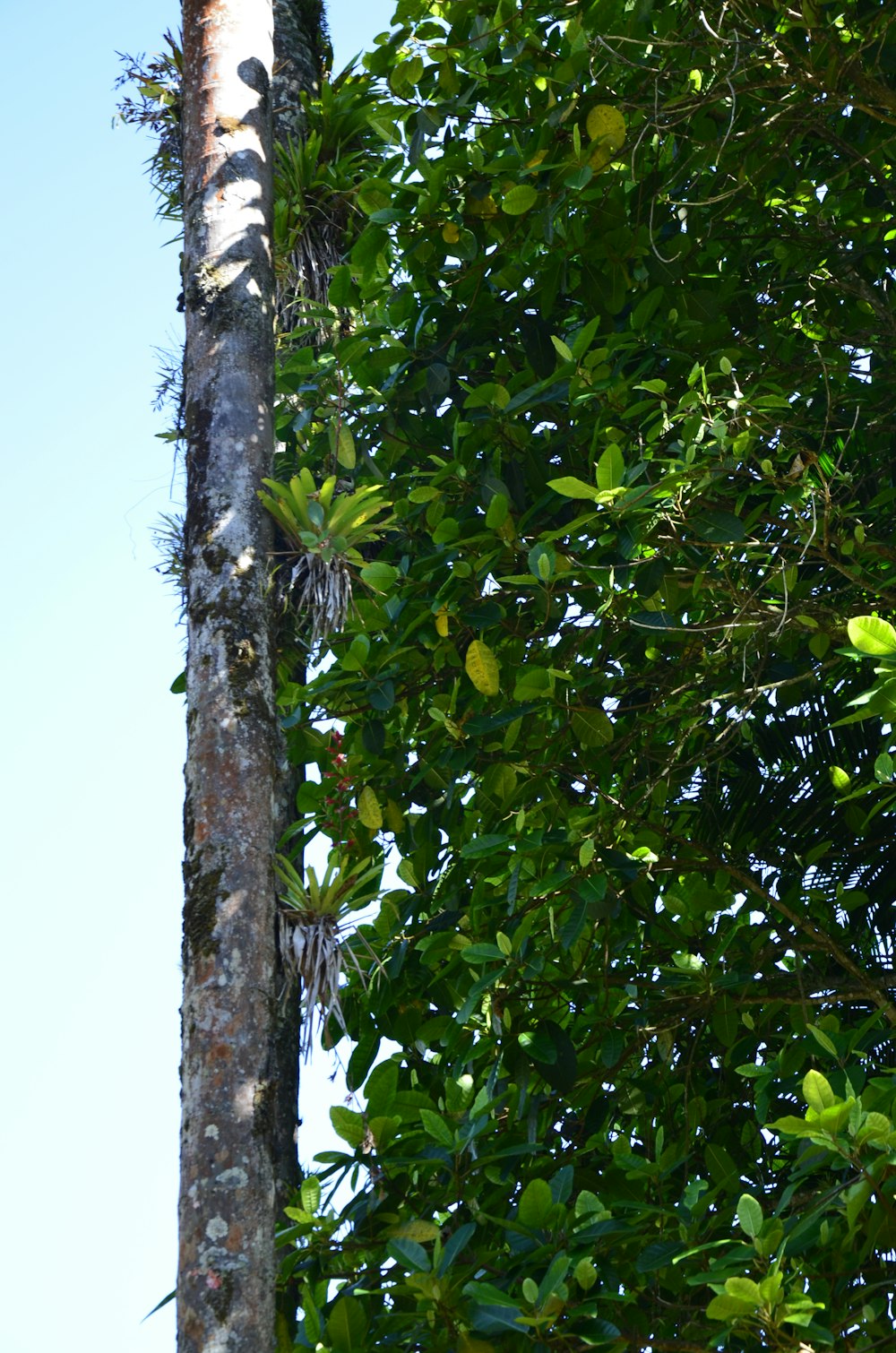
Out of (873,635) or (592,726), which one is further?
(592,726)

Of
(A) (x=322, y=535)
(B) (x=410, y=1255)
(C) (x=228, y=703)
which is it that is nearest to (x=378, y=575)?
(A) (x=322, y=535)

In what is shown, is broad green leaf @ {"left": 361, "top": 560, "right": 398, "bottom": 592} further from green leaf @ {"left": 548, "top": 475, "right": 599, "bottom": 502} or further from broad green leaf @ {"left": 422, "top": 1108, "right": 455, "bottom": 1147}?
broad green leaf @ {"left": 422, "top": 1108, "right": 455, "bottom": 1147}

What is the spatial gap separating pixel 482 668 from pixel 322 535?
1.74 feet

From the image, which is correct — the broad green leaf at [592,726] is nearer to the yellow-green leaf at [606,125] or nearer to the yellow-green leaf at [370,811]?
the yellow-green leaf at [370,811]

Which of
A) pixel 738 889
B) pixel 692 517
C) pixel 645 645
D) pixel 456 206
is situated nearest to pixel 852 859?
pixel 738 889

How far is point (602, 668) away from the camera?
387cm

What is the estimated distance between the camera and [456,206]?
401 centimetres

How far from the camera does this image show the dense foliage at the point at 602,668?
3.25 m

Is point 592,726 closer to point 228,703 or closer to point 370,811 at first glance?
point 370,811

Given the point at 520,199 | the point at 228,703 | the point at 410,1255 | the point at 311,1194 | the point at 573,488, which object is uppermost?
the point at 520,199

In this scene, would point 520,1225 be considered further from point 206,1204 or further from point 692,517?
point 692,517

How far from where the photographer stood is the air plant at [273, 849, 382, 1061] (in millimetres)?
3223

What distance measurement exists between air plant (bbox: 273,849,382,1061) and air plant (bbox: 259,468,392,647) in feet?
2.07

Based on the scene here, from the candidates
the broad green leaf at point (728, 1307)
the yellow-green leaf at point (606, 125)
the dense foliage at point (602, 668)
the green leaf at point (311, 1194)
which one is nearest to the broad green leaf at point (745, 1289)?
the broad green leaf at point (728, 1307)
